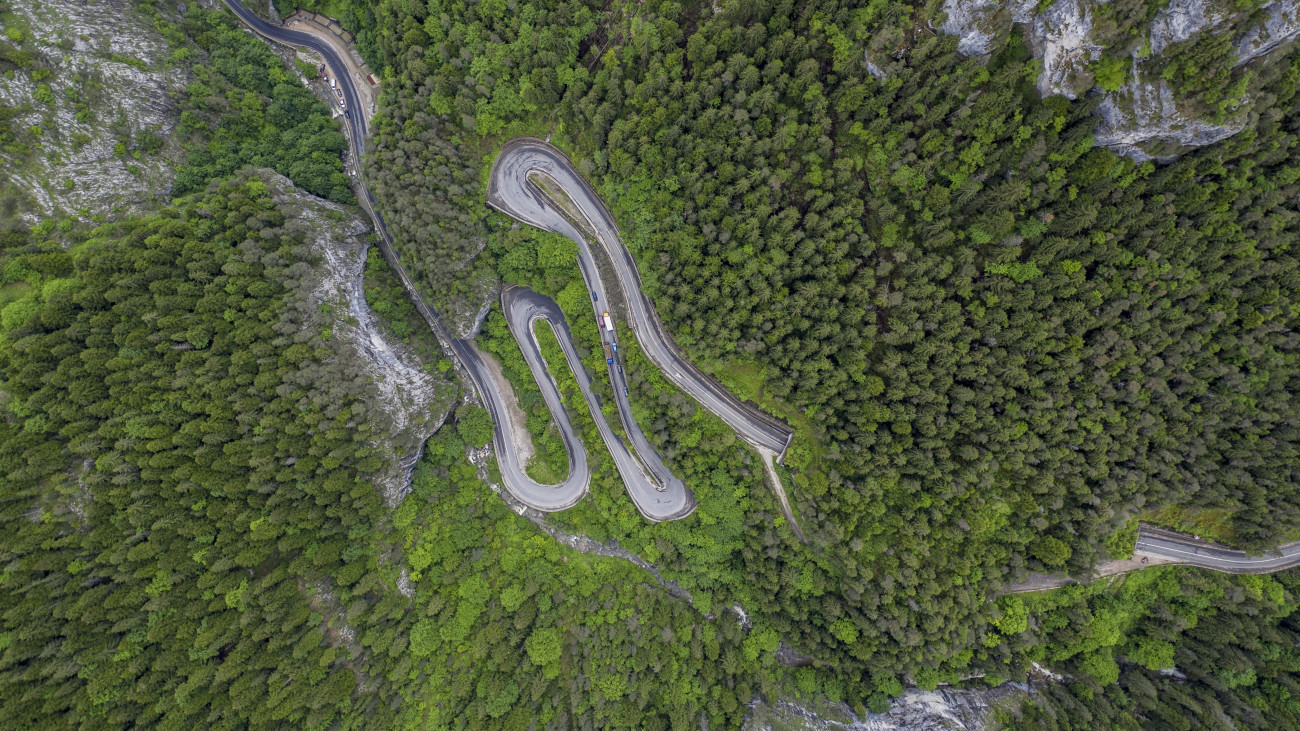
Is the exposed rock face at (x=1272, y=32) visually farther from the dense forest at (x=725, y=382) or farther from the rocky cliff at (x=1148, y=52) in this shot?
the dense forest at (x=725, y=382)

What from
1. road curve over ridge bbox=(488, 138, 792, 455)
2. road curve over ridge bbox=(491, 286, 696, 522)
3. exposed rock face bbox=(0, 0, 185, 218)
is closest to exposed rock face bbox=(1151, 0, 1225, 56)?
road curve over ridge bbox=(488, 138, 792, 455)

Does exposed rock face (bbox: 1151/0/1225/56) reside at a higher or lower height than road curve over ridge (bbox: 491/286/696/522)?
higher

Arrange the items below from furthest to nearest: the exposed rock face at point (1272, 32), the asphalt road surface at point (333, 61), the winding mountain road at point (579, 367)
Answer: the asphalt road surface at point (333, 61) → the winding mountain road at point (579, 367) → the exposed rock face at point (1272, 32)

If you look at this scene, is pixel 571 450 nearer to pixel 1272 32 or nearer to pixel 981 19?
pixel 981 19

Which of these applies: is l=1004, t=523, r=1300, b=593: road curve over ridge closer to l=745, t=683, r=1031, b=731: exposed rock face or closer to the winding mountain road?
the winding mountain road

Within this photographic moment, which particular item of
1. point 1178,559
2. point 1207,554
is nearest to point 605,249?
point 1178,559

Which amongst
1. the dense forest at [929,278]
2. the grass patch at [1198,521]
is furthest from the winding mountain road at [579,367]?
the dense forest at [929,278]
